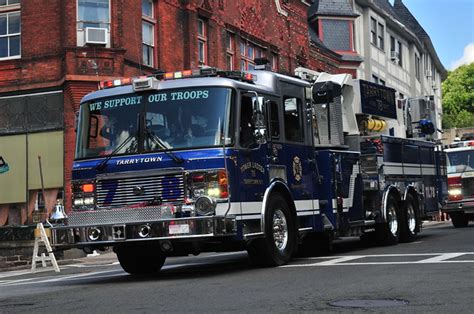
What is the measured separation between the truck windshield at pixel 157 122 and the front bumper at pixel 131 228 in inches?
35.7

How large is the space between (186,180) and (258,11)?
21112mm

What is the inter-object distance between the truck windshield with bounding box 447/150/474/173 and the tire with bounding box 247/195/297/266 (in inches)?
569

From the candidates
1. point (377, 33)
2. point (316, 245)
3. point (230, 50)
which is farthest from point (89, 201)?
point (377, 33)

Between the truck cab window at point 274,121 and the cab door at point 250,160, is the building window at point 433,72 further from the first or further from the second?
the cab door at point 250,160

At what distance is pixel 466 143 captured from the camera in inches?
954

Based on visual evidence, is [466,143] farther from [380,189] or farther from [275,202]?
[275,202]

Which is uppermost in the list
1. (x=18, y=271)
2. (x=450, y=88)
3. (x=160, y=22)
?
(x=450, y=88)

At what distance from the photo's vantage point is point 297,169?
37.8 feet

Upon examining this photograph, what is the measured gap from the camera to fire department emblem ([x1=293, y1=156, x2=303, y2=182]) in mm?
11438

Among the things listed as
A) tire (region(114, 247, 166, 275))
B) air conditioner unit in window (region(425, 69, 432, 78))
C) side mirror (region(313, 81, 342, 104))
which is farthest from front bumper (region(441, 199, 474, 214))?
air conditioner unit in window (region(425, 69, 432, 78))

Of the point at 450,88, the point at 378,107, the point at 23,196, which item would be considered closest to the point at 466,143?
the point at 378,107

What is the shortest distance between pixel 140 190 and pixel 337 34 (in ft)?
99.9

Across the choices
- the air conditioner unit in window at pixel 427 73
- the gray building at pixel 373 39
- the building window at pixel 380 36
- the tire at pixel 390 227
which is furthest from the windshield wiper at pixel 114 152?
the air conditioner unit in window at pixel 427 73

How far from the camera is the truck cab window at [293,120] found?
11.4 metres
